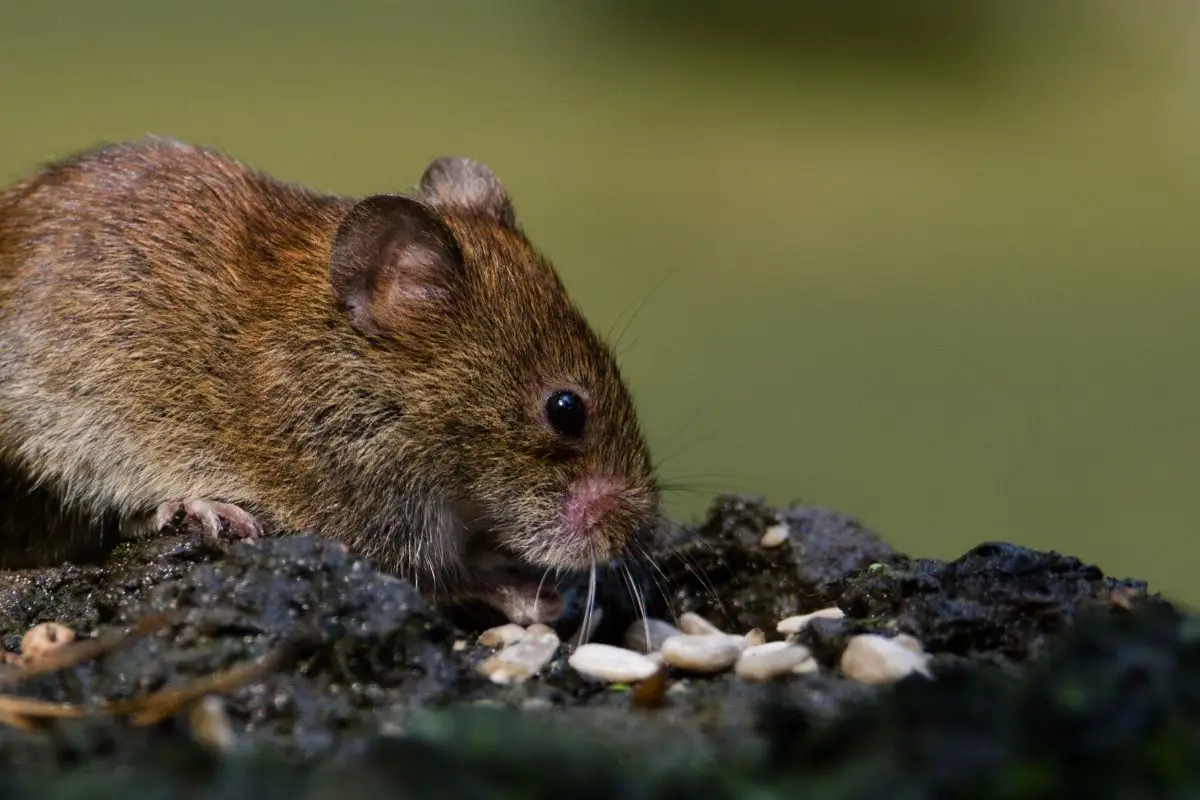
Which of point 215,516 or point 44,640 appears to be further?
point 215,516

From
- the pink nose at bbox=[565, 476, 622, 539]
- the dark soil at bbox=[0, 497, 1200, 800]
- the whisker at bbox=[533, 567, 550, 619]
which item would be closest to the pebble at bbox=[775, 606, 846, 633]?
the dark soil at bbox=[0, 497, 1200, 800]

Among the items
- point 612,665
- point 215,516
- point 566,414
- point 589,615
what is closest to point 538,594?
point 589,615

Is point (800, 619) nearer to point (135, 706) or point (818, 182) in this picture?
point (135, 706)

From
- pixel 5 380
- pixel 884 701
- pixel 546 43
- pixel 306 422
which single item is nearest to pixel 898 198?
pixel 546 43

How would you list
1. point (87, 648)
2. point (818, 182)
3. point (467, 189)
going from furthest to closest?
point (818, 182) → point (467, 189) → point (87, 648)

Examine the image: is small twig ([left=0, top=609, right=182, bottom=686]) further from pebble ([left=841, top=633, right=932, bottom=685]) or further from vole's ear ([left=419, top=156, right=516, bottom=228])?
vole's ear ([left=419, top=156, right=516, bottom=228])

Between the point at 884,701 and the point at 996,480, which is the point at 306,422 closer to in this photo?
the point at 884,701

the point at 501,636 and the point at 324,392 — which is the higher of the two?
the point at 324,392

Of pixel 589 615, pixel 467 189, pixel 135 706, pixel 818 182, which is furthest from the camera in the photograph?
pixel 818 182

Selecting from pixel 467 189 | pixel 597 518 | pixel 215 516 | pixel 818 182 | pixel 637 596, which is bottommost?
pixel 637 596
